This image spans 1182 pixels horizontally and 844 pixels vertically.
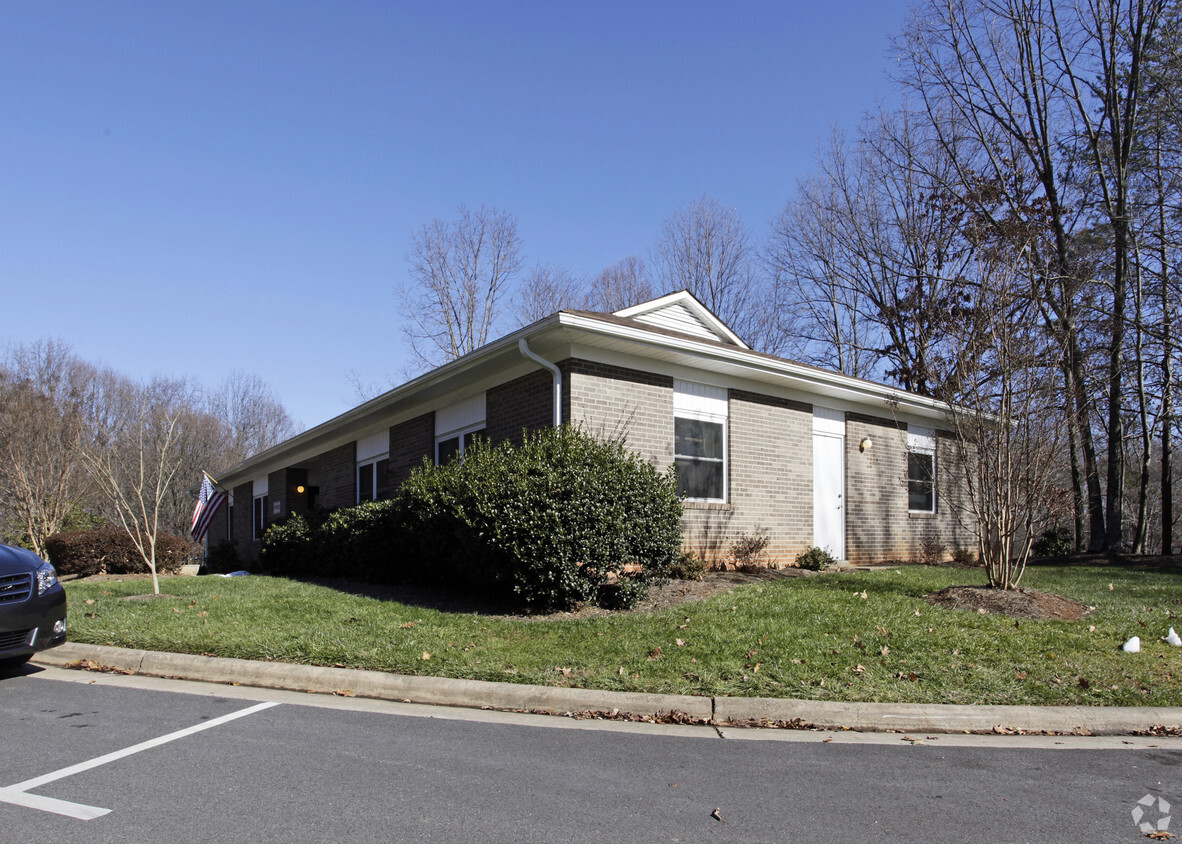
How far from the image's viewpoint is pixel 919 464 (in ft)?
52.3

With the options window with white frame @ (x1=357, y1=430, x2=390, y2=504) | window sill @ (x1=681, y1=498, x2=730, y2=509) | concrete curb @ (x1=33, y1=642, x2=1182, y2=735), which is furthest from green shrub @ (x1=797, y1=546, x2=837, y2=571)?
→ window with white frame @ (x1=357, y1=430, x2=390, y2=504)

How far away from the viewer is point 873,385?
46.1 ft

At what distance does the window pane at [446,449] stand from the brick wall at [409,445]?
201 mm

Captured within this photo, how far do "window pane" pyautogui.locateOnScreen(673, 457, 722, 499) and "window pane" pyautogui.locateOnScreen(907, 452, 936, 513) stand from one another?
5.57 metres

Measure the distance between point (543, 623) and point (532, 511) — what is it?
→ 3.69ft

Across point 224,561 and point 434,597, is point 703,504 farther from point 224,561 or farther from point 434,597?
point 224,561

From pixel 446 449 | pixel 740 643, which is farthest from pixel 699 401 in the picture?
pixel 740 643

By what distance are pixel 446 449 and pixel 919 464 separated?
939 cm

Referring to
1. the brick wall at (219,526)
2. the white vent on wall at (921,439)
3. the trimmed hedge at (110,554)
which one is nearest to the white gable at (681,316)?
the white vent on wall at (921,439)

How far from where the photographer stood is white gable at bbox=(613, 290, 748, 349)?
14203 millimetres

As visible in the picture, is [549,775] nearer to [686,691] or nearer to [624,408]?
[686,691]

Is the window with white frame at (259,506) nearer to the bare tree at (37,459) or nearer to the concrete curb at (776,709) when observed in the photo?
the bare tree at (37,459)

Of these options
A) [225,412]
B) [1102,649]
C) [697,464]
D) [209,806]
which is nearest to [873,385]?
[697,464]

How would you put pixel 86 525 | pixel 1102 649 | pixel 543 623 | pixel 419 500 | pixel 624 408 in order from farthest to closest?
pixel 86 525, pixel 624 408, pixel 419 500, pixel 543 623, pixel 1102 649
